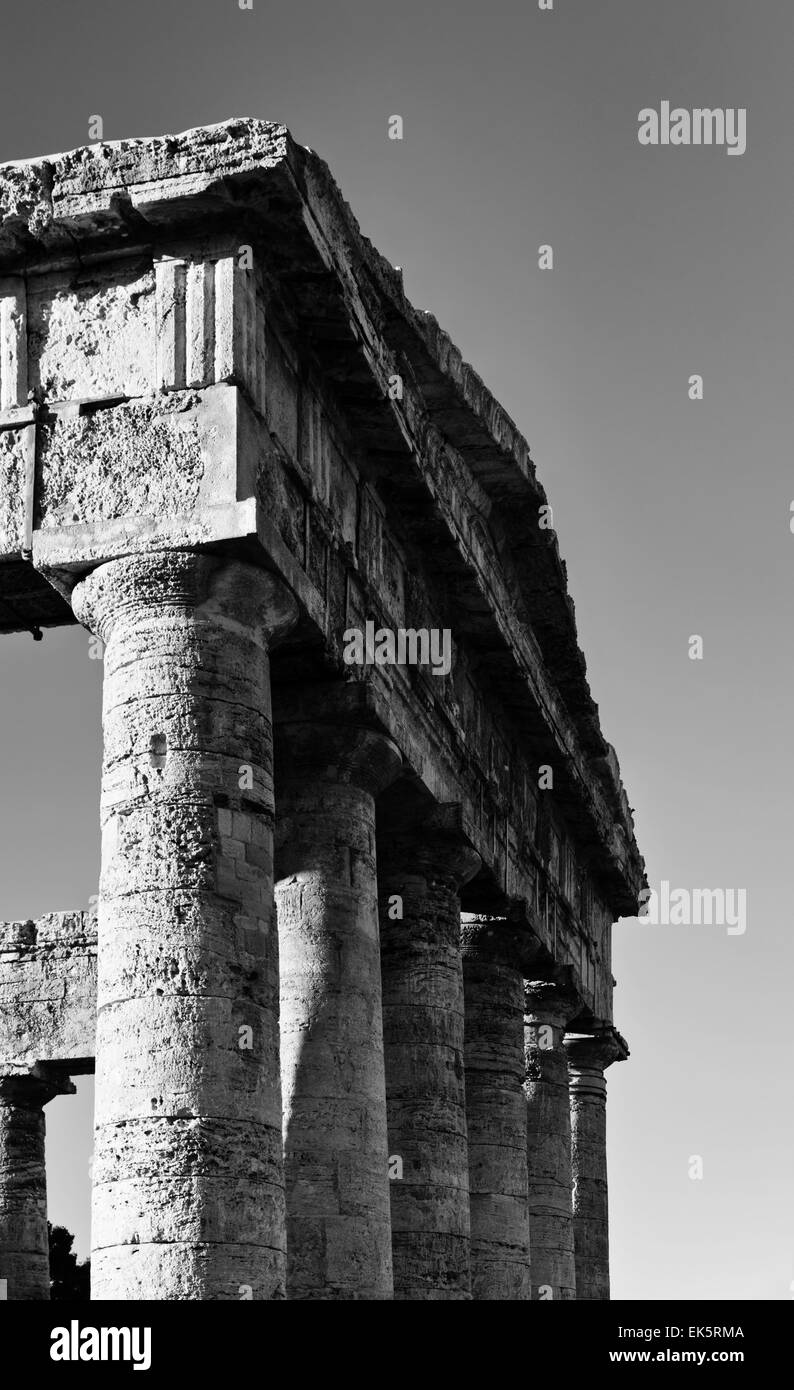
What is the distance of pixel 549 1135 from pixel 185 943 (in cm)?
1873

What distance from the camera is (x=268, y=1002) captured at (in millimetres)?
16672

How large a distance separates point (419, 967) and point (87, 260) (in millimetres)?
9075

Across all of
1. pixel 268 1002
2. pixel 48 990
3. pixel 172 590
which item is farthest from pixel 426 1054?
pixel 172 590

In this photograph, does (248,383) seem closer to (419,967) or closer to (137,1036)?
(137,1036)

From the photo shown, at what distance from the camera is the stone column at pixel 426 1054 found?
23297 mm

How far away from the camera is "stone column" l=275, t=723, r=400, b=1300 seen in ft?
64.0

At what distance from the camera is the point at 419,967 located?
2411 centimetres

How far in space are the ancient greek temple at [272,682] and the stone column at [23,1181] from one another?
20.8ft

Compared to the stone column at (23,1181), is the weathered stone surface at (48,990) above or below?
above

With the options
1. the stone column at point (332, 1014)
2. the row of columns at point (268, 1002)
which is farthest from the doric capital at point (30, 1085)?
the stone column at point (332, 1014)

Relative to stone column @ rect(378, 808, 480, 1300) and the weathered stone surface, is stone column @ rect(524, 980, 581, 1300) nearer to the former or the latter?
the weathered stone surface

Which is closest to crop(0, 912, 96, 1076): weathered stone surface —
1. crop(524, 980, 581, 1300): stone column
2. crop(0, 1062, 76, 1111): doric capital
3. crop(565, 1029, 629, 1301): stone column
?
crop(0, 1062, 76, 1111): doric capital

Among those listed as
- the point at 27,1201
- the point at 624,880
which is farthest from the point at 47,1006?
the point at 624,880

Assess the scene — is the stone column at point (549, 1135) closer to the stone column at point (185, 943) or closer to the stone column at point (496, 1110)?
the stone column at point (496, 1110)
